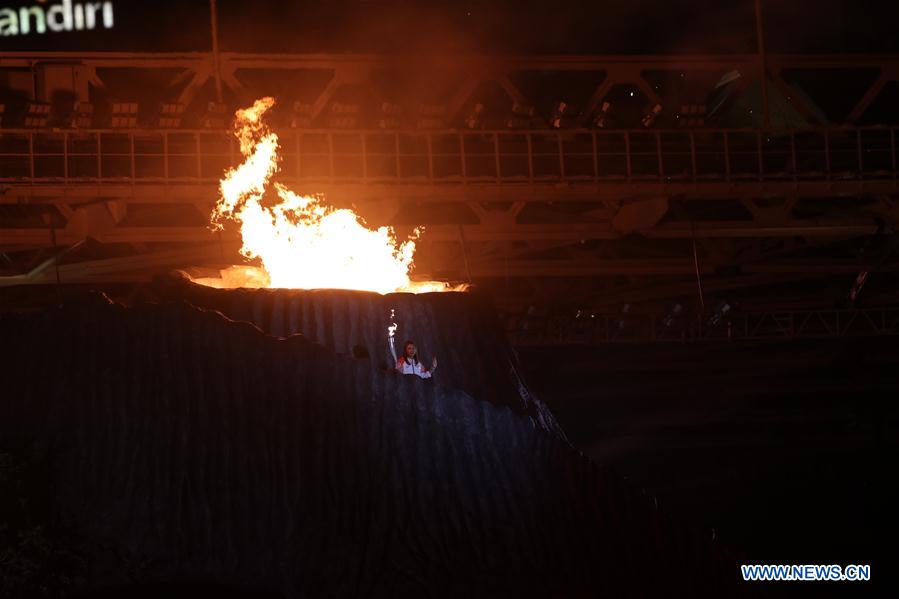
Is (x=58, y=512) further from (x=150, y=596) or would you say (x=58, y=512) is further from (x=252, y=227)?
(x=252, y=227)

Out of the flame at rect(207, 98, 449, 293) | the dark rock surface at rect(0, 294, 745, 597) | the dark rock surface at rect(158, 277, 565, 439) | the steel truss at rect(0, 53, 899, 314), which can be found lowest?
the dark rock surface at rect(0, 294, 745, 597)

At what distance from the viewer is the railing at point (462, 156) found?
22.6m

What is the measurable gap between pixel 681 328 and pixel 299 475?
17374mm

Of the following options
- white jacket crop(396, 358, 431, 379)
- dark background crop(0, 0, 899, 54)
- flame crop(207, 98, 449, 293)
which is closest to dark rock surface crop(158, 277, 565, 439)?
white jacket crop(396, 358, 431, 379)

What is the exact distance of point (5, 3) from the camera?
28594 mm

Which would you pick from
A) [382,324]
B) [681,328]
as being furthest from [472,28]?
[382,324]

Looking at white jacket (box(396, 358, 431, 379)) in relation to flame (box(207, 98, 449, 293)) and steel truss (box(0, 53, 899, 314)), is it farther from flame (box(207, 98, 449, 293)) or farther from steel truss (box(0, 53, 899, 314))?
steel truss (box(0, 53, 899, 314))

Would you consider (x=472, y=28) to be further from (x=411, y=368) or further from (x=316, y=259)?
(x=411, y=368)

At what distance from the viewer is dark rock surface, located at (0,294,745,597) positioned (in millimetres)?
11539

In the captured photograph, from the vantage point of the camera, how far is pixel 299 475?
11.9 meters

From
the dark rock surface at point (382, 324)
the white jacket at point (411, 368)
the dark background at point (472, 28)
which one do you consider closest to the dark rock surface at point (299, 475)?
the white jacket at point (411, 368)

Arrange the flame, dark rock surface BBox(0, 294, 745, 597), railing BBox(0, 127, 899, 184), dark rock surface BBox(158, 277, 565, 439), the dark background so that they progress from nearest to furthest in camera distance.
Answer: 1. dark rock surface BBox(0, 294, 745, 597)
2. dark rock surface BBox(158, 277, 565, 439)
3. the flame
4. railing BBox(0, 127, 899, 184)
5. the dark background

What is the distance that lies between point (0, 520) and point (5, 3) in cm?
2090

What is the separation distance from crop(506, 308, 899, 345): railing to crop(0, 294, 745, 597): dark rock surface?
15.2 metres
